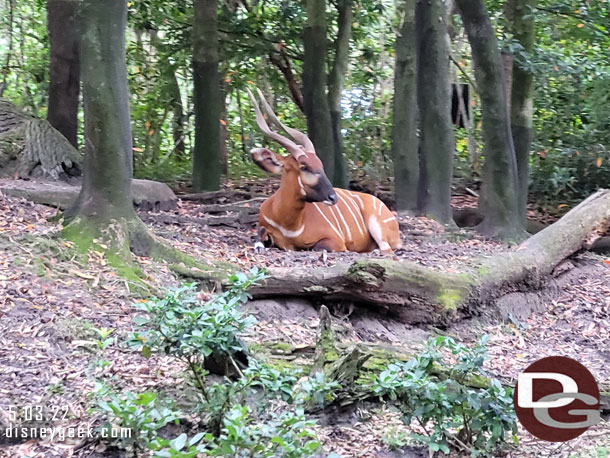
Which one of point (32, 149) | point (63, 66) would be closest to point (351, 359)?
point (32, 149)

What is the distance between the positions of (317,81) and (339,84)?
99cm

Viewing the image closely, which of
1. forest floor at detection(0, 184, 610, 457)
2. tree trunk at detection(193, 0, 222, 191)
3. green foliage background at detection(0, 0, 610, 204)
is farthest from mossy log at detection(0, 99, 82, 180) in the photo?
green foliage background at detection(0, 0, 610, 204)

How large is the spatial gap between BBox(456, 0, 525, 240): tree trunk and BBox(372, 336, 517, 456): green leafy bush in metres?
5.76

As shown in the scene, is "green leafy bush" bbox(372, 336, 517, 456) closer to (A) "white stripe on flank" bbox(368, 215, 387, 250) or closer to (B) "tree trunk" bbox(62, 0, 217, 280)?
(B) "tree trunk" bbox(62, 0, 217, 280)

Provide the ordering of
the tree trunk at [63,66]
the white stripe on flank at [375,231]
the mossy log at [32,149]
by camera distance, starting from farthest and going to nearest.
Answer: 1. the tree trunk at [63,66]
2. the mossy log at [32,149]
3. the white stripe on flank at [375,231]

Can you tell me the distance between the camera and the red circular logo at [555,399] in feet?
12.1

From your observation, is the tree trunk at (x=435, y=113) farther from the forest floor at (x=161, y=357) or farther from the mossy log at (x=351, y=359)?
the mossy log at (x=351, y=359)

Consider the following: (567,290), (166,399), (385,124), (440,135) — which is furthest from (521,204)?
(166,399)

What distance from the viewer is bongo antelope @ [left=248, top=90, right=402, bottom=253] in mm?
8031

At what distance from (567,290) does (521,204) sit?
2847 millimetres

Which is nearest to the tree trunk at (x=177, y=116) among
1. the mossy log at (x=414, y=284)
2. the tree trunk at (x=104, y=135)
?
the tree trunk at (x=104, y=135)

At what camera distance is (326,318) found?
4531 millimetres

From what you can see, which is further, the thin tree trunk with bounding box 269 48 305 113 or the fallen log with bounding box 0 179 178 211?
the thin tree trunk with bounding box 269 48 305 113

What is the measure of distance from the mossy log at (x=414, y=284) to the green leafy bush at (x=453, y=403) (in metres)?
2.00
